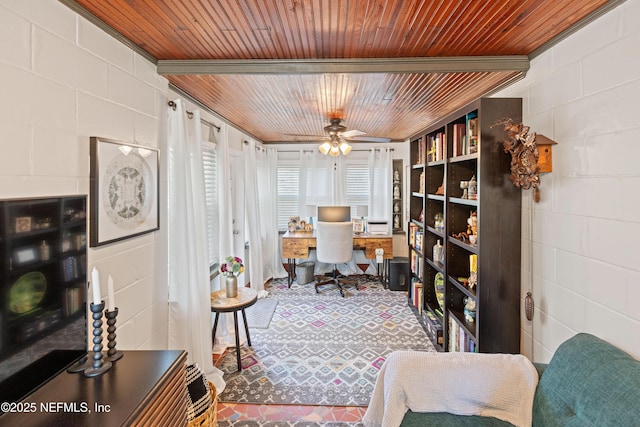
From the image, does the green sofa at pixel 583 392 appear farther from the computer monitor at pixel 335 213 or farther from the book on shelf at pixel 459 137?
the computer monitor at pixel 335 213

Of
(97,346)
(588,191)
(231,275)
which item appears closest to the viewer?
(97,346)

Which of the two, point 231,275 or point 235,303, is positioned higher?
point 231,275

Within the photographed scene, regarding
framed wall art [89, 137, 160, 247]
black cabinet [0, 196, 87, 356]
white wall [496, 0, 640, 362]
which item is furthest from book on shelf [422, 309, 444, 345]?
black cabinet [0, 196, 87, 356]

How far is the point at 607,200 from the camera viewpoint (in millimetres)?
1395

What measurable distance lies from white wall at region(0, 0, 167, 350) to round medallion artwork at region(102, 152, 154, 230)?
12 centimetres

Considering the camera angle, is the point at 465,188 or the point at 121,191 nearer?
the point at 121,191

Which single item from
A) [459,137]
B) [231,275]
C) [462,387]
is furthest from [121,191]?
[459,137]

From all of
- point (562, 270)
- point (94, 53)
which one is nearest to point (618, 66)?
point (562, 270)

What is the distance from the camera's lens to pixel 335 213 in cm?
483

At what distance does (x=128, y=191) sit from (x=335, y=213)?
3369 millimetres

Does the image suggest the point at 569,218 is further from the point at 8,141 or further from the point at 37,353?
the point at 8,141

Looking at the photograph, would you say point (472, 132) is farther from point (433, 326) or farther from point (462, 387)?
point (433, 326)

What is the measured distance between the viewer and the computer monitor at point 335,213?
4828 millimetres

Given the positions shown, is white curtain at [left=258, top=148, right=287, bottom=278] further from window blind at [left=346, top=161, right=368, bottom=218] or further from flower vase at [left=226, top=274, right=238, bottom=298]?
flower vase at [left=226, top=274, right=238, bottom=298]
